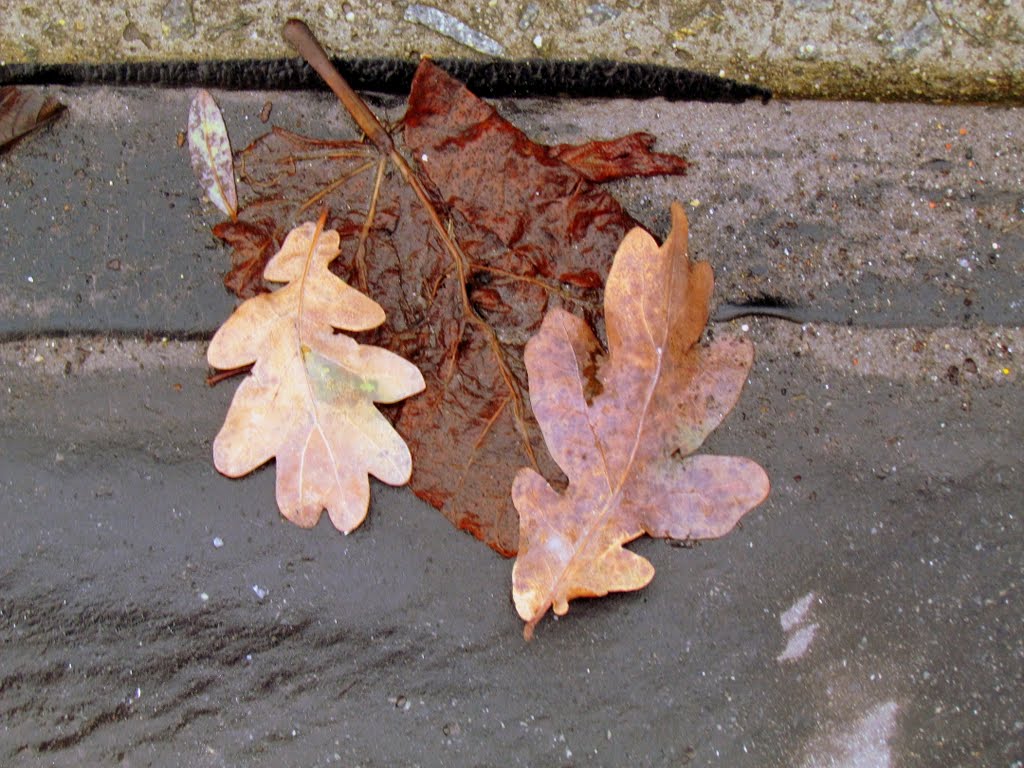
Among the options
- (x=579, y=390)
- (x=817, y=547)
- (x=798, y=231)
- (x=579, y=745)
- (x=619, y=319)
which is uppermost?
(x=798, y=231)

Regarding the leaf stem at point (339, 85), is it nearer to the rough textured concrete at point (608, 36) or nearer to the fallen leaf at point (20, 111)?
the rough textured concrete at point (608, 36)

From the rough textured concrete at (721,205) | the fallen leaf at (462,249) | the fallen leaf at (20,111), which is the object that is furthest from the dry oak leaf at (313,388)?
the fallen leaf at (20,111)

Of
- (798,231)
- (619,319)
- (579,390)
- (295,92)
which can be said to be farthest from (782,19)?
(295,92)

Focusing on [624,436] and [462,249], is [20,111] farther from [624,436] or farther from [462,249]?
[624,436]

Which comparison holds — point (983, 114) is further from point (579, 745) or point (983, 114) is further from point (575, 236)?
point (579, 745)

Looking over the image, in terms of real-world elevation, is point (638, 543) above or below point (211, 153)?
below

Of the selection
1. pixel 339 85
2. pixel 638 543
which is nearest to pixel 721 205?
pixel 638 543
